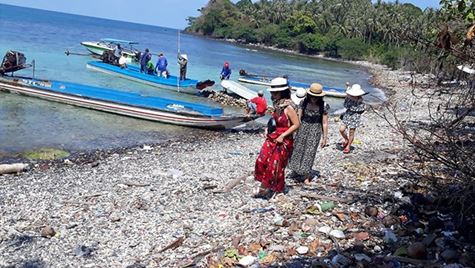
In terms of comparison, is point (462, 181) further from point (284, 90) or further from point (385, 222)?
point (284, 90)

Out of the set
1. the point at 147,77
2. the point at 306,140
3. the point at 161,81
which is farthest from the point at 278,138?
the point at 147,77

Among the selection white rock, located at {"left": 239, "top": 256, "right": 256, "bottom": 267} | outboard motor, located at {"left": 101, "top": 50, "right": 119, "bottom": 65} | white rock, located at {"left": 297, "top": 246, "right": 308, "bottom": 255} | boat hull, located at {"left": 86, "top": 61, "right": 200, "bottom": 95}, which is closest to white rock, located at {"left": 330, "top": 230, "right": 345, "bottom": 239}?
white rock, located at {"left": 297, "top": 246, "right": 308, "bottom": 255}

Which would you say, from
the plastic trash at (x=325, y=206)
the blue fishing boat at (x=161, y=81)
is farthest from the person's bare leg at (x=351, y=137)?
the blue fishing boat at (x=161, y=81)

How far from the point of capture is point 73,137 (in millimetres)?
14617

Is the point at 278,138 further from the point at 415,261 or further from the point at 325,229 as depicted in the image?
the point at 415,261

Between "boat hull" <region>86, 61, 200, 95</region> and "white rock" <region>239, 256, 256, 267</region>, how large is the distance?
19.3 m

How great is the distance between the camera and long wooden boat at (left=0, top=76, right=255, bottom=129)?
52.3 ft

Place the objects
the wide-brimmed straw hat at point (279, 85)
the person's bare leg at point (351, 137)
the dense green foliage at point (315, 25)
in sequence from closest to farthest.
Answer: the wide-brimmed straw hat at point (279, 85), the person's bare leg at point (351, 137), the dense green foliage at point (315, 25)

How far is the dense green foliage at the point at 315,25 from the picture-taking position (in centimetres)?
8856

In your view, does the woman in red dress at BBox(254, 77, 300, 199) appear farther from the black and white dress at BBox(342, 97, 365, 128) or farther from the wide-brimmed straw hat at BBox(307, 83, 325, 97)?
the black and white dress at BBox(342, 97, 365, 128)

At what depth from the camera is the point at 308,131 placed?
7746 mm

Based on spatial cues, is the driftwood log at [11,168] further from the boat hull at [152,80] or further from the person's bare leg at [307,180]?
the boat hull at [152,80]

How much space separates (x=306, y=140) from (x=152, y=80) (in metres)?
18.4

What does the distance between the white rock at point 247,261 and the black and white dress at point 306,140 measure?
9.23ft
